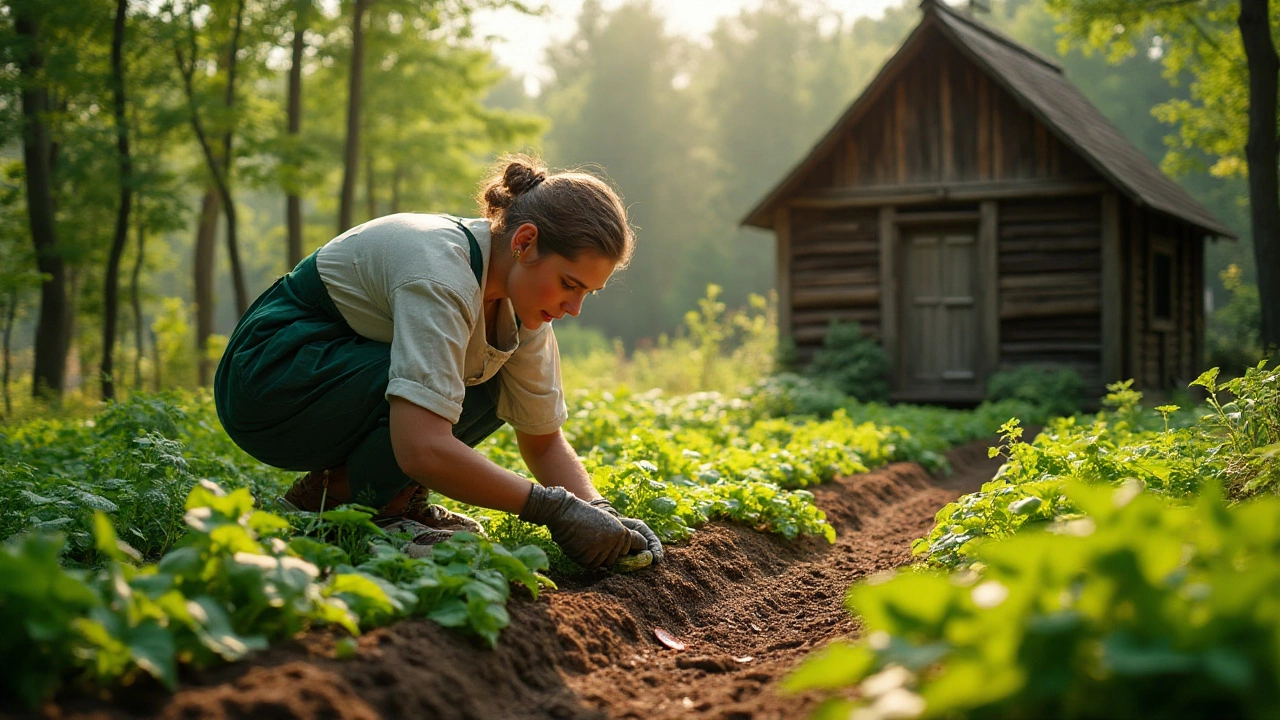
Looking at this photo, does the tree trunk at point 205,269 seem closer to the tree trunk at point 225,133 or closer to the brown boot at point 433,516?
the tree trunk at point 225,133

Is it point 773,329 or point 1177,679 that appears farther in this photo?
point 773,329

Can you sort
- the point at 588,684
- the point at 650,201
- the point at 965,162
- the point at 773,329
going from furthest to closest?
1. the point at 650,201
2. the point at 773,329
3. the point at 965,162
4. the point at 588,684

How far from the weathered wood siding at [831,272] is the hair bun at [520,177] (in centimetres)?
956

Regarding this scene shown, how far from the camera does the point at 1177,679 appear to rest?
130 cm

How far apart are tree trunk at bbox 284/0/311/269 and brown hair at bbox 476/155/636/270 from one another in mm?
9330

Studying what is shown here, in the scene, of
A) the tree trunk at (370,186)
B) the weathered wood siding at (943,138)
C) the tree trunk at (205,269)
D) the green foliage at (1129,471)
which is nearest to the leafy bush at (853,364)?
the weathered wood siding at (943,138)

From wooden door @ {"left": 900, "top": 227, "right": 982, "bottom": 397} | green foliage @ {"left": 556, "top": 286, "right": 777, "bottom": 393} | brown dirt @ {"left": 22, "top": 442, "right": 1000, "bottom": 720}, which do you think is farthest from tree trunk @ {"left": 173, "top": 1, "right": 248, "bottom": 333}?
brown dirt @ {"left": 22, "top": 442, "right": 1000, "bottom": 720}

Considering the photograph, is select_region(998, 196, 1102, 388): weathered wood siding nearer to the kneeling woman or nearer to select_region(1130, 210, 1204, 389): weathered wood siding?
select_region(1130, 210, 1204, 389): weathered wood siding

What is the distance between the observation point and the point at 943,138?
39.4ft

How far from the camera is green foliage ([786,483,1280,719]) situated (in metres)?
1.22

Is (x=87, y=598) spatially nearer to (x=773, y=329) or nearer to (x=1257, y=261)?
(x=1257, y=261)

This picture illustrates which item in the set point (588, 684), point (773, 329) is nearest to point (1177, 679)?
point (588, 684)

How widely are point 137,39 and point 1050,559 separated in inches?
485

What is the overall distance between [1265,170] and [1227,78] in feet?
13.9
